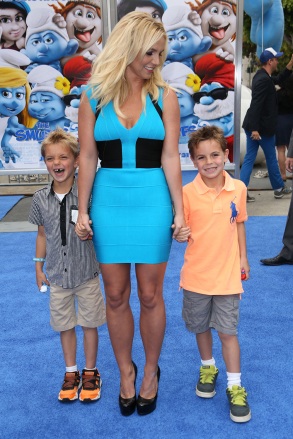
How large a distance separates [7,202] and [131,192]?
5.99 m

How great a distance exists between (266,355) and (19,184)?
6.50m

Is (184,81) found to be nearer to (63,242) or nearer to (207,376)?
(63,242)

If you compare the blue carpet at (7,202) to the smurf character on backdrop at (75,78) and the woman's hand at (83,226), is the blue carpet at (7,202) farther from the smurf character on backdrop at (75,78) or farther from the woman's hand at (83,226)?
the woman's hand at (83,226)

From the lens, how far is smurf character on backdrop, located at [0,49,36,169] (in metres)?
6.57

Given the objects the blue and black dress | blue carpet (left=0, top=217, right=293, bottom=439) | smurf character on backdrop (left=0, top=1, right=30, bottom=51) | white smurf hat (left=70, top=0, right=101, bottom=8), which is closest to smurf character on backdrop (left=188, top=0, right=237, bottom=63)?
white smurf hat (left=70, top=0, right=101, bottom=8)

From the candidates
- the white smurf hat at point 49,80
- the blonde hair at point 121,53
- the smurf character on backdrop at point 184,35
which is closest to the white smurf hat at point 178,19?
the smurf character on backdrop at point 184,35

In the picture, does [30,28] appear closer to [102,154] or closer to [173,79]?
[173,79]

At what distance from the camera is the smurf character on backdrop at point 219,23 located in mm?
6344

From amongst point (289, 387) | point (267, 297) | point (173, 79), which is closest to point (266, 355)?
point (289, 387)

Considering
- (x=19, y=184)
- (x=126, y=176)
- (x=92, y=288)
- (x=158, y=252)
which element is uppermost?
(x=126, y=176)

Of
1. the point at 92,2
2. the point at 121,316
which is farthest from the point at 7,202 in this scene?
the point at 121,316

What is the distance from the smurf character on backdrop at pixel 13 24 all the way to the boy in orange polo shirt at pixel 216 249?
167 inches

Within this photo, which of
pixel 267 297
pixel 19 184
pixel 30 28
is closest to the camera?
pixel 267 297

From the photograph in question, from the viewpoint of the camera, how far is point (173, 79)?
661 cm
